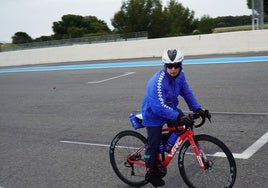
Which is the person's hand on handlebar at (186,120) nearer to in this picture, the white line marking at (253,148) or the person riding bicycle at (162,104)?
the person riding bicycle at (162,104)

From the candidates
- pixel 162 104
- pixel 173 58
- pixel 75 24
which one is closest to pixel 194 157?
pixel 162 104

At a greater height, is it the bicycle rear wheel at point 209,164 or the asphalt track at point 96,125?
the bicycle rear wheel at point 209,164

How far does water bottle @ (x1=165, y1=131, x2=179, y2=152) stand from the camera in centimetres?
480

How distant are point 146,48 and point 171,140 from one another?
73.8 ft

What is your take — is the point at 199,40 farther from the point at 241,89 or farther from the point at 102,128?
the point at 102,128

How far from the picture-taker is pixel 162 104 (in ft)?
15.0

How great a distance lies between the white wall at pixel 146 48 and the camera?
22.5 metres

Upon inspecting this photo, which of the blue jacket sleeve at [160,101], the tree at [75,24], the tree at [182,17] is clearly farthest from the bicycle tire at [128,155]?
the tree at [75,24]

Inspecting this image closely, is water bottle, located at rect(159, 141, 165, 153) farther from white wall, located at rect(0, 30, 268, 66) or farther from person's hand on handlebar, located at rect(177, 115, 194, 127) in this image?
white wall, located at rect(0, 30, 268, 66)

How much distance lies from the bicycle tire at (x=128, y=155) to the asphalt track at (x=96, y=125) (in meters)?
0.16

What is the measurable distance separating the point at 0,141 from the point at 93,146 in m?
2.47

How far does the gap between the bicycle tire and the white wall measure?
58.8 ft

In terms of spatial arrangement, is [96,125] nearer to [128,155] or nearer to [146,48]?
[128,155]

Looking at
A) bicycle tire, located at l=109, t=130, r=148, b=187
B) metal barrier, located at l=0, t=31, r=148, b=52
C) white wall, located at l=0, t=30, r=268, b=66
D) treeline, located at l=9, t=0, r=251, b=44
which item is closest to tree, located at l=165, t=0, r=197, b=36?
treeline, located at l=9, t=0, r=251, b=44
